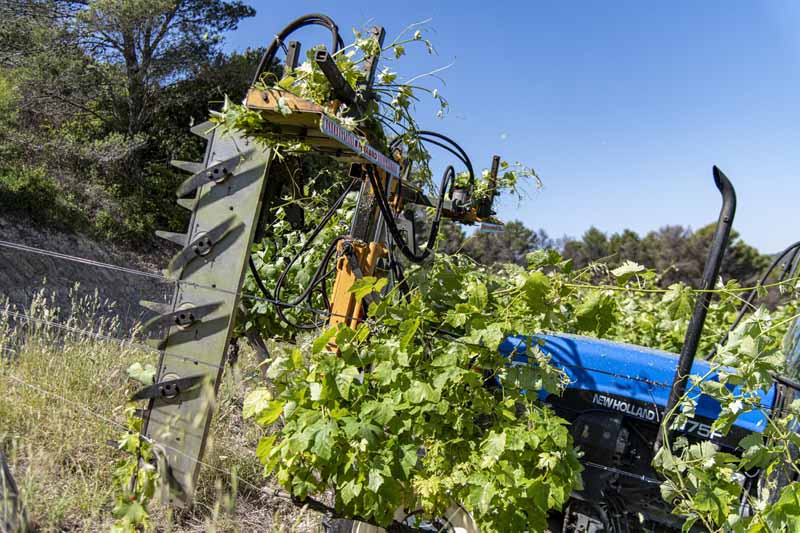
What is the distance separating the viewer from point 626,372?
2896mm

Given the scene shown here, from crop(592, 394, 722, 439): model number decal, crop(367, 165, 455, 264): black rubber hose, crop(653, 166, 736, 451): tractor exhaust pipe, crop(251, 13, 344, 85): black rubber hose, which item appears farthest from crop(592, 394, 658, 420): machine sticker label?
crop(251, 13, 344, 85): black rubber hose

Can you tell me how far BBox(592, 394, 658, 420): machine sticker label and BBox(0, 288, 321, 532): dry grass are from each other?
1475mm

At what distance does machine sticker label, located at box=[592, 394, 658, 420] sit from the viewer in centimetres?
285

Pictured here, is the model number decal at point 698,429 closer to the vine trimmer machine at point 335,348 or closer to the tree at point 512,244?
the vine trimmer machine at point 335,348

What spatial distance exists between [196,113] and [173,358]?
15.3 m

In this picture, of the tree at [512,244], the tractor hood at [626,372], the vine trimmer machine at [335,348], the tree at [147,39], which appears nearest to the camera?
the vine trimmer machine at [335,348]

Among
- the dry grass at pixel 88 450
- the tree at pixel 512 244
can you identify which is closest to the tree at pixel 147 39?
the tree at pixel 512 244

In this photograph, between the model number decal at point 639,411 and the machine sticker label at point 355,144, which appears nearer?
the machine sticker label at point 355,144

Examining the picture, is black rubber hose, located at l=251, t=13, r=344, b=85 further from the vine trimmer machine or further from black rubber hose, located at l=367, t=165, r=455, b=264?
black rubber hose, located at l=367, t=165, r=455, b=264

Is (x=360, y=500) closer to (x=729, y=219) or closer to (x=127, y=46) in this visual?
(x=729, y=219)

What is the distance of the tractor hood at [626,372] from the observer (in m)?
2.75

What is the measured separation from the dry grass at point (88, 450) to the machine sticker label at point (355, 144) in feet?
3.49

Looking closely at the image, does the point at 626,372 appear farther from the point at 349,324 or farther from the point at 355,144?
the point at 355,144

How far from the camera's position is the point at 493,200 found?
435 centimetres
